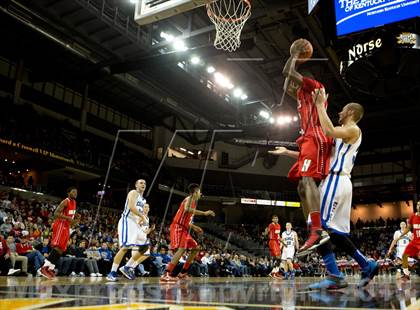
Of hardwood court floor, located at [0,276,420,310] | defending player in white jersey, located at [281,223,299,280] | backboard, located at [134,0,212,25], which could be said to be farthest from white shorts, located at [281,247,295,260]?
hardwood court floor, located at [0,276,420,310]

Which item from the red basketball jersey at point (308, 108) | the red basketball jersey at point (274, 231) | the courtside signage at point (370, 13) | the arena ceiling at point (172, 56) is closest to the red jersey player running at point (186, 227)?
the red basketball jersey at point (308, 108)

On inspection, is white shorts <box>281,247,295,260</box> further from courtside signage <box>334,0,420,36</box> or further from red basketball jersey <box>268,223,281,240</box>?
courtside signage <box>334,0,420,36</box>

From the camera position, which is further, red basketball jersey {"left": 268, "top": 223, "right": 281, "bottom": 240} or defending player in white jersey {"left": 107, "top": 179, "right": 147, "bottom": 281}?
red basketball jersey {"left": 268, "top": 223, "right": 281, "bottom": 240}

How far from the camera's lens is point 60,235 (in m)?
7.88

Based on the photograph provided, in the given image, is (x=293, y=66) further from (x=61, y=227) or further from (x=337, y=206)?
(x=61, y=227)

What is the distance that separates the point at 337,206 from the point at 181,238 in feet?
13.9

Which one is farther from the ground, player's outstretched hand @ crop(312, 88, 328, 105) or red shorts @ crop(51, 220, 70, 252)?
player's outstretched hand @ crop(312, 88, 328, 105)

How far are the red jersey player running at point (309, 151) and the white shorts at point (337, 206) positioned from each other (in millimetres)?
72

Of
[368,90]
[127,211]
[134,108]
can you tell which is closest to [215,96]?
[134,108]

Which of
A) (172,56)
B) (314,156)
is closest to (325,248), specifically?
(314,156)

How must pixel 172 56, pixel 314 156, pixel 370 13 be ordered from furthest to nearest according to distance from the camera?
pixel 172 56
pixel 370 13
pixel 314 156

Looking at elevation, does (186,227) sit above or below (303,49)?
below

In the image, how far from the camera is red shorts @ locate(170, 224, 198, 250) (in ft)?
24.3

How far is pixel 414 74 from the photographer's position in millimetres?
10695
